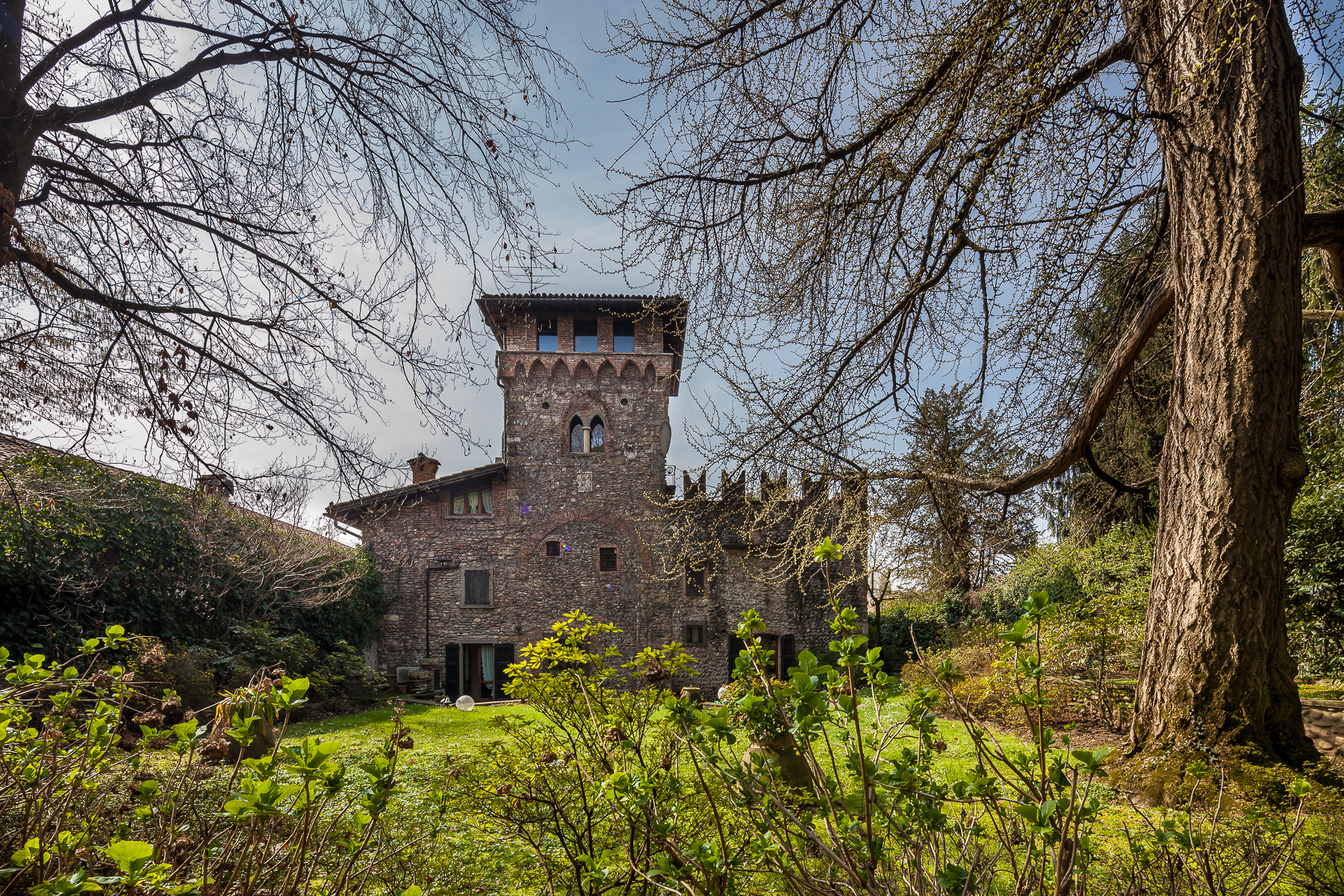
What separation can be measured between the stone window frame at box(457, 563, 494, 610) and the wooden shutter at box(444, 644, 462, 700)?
102 centimetres

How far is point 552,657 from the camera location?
10.3 ft

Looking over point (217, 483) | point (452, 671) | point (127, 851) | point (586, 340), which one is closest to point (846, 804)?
point (127, 851)

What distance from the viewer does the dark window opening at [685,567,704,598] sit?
17.3m

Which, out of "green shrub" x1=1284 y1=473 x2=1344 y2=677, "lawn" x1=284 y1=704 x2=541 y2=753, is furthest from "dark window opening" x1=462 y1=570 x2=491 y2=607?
"green shrub" x1=1284 y1=473 x2=1344 y2=677

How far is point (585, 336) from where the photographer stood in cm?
1906

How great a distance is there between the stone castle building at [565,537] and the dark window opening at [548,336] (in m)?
0.03

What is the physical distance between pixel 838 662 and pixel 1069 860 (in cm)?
74

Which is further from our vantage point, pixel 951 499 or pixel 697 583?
pixel 697 583

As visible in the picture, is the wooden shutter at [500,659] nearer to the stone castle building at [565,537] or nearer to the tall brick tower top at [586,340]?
the stone castle building at [565,537]

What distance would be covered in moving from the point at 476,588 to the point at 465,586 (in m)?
0.29

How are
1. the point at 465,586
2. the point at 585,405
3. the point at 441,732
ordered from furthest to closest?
the point at 585,405 < the point at 465,586 < the point at 441,732

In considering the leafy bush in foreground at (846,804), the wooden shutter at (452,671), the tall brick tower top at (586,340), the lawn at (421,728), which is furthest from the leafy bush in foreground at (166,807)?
the tall brick tower top at (586,340)

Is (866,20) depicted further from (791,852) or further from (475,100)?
(791,852)

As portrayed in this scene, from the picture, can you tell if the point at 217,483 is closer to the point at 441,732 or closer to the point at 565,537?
the point at 441,732
